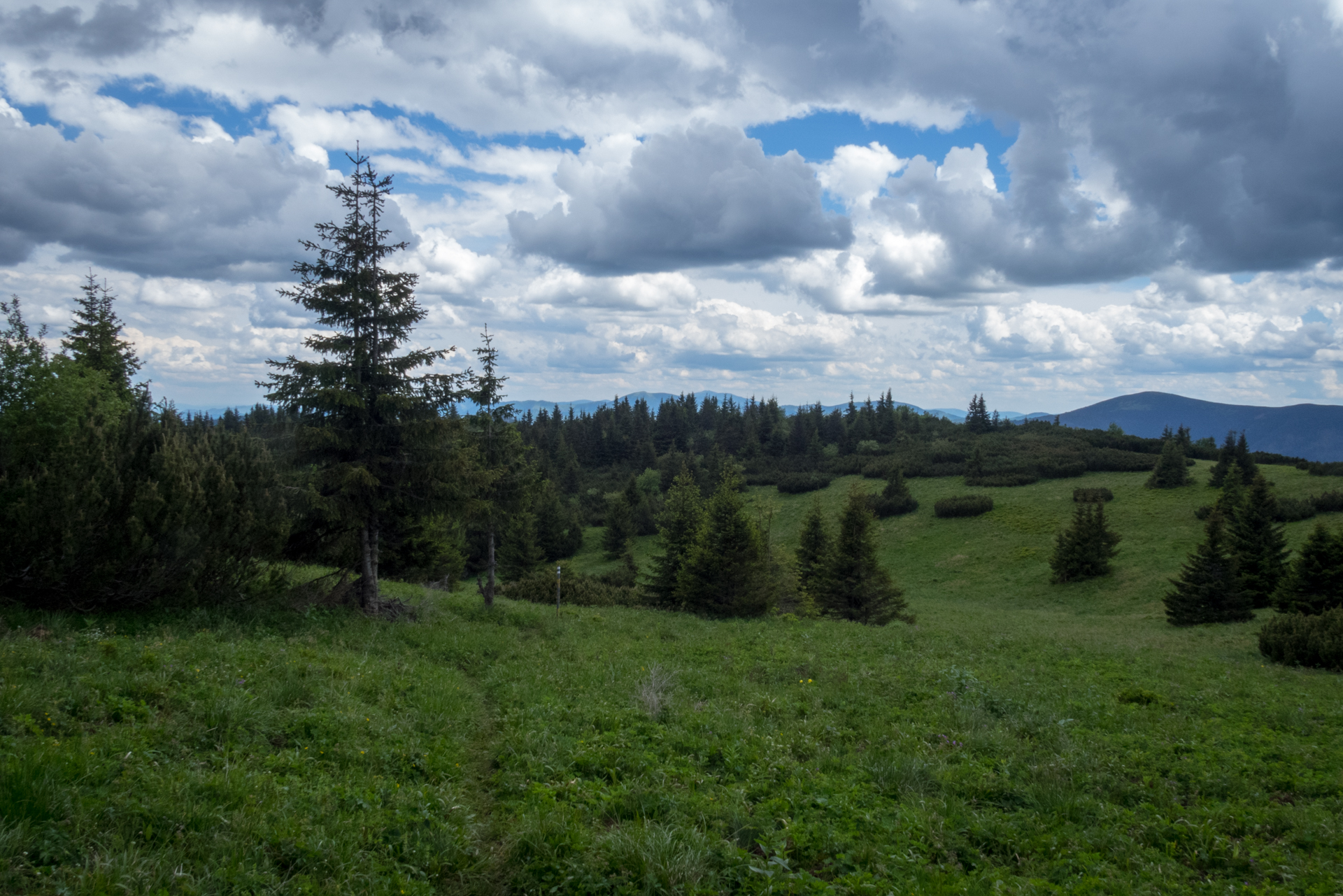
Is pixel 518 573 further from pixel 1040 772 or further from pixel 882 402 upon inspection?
pixel 882 402

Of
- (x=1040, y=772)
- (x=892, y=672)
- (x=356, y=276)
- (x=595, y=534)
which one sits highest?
(x=356, y=276)

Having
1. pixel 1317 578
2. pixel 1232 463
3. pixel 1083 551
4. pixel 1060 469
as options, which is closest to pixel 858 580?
pixel 1317 578

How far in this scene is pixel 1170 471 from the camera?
58625 millimetres

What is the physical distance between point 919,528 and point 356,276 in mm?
58256

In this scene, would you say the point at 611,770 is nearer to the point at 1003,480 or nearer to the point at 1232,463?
the point at 1232,463

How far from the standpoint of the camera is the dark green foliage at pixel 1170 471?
2298 inches

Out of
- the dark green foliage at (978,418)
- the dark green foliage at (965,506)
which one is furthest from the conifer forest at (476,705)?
the dark green foliage at (978,418)

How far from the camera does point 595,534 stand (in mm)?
75562

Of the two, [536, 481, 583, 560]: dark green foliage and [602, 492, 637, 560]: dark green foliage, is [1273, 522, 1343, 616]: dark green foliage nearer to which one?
[536, 481, 583, 560]: dark green foliage

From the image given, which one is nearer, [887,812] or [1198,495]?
[887,812]

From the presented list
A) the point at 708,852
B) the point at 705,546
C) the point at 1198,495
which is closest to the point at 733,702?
the point at 708,852

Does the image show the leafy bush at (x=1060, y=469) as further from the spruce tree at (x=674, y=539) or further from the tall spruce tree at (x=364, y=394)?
the tall spruce tree at (x=364, y=394)

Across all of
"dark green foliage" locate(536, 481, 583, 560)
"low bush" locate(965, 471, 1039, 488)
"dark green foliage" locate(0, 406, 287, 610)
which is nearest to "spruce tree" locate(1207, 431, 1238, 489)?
"low bush" locate(965, 471, 1039, 488)

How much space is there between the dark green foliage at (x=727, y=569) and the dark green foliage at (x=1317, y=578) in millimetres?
20036
